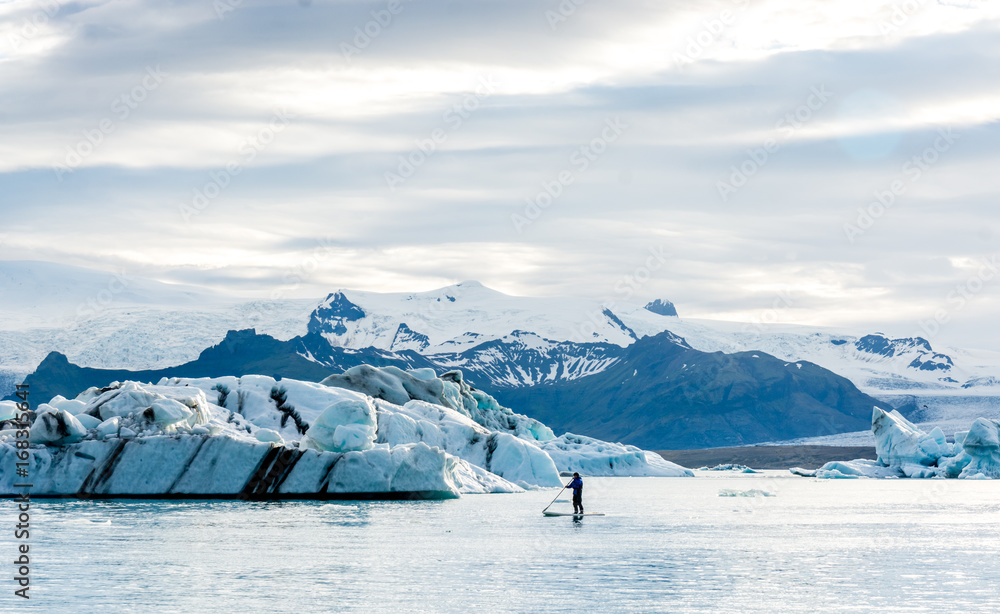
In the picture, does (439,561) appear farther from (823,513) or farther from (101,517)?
(823,513)

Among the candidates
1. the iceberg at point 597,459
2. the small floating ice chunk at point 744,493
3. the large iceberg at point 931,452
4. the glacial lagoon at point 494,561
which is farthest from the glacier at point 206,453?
the large iceberg at point 931,452

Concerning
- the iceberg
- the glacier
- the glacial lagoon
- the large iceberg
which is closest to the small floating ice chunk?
the glacier

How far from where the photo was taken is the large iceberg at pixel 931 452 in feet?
351

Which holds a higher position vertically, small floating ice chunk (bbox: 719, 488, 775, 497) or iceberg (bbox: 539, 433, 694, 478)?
small floating ice chunk (bbox: 719, 488, 775, 497)

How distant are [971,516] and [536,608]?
35.7 metres

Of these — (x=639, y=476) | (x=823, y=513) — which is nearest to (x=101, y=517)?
(x=823, y=513)

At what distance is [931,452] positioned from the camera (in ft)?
383

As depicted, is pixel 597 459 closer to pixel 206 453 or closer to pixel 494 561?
pixel 206 453

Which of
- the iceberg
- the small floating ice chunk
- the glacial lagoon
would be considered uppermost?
the glacial lagoon

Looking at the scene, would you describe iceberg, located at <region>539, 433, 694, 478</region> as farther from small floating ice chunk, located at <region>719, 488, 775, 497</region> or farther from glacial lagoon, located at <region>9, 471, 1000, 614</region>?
glacial lagoon, located at <region>9, 471, 1000, 614</region>

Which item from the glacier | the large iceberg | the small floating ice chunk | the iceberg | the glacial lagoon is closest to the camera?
the glacial lagoon

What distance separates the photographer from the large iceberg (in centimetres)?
10700

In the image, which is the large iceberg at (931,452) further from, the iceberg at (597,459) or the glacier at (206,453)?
the glacier at (206,453)

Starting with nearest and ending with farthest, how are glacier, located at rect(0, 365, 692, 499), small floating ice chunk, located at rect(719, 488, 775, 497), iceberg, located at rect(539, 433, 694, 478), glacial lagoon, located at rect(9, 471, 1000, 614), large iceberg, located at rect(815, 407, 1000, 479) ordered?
glacial lagoon, located at rect(9, 471, 1000, 614) → glacier, located at rect(0, 365, 692, 499) → small floating ice chunk, located at rect(719, 488, 775, 497) → large iceberg, located at rect(815, 407, 1000, 479) → iceberg, located at rect(539, 433, 694, 478)
